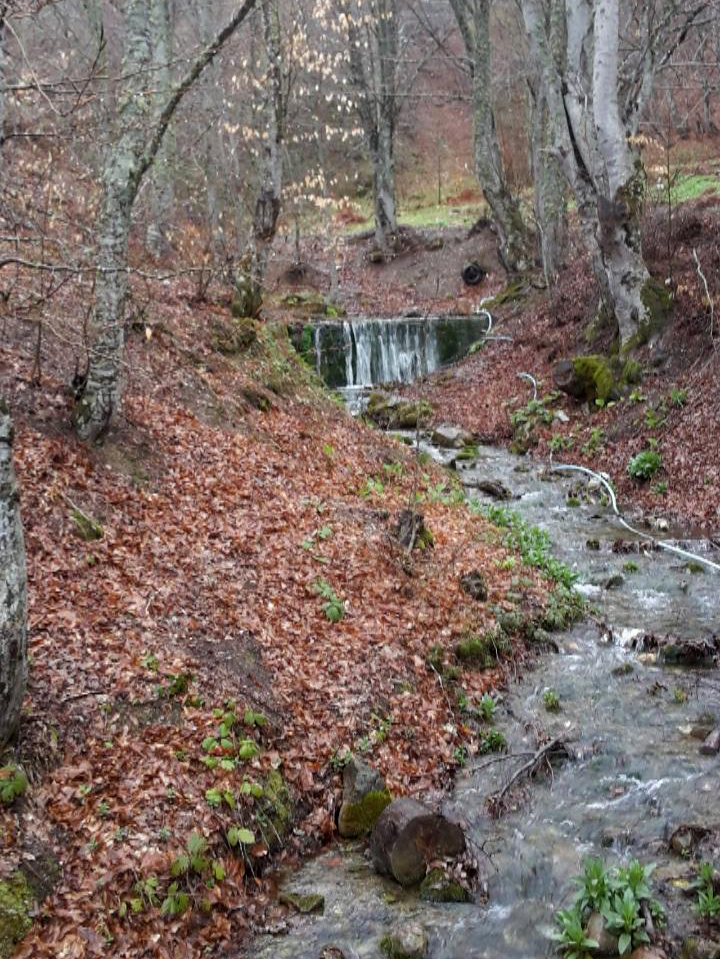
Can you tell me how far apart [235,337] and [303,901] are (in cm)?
1024

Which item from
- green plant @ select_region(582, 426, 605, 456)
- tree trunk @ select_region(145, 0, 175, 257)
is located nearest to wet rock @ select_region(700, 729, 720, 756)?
green plant @ select_region(582, 426, 605, 456)

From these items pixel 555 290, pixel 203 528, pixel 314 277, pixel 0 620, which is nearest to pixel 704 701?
pixel 203 528

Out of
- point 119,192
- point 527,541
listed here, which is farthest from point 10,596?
point 527,541

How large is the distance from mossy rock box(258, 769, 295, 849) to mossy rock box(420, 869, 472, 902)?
100 cm

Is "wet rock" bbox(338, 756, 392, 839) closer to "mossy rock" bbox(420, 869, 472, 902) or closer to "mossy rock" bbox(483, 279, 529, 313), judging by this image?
"mossy rock" bbox(420, 869, 472, 902)

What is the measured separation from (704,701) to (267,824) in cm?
405

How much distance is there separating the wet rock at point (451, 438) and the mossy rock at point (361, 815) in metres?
11.4

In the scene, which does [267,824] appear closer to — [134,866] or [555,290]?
[134,866]

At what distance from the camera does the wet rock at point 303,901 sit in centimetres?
483

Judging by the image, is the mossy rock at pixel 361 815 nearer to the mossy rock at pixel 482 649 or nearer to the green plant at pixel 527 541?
the mossy rock at pixel 482 649

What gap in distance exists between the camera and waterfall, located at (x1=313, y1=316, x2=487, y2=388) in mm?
22016

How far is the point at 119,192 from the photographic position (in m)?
7.78

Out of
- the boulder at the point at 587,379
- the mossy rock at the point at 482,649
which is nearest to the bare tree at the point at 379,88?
the boulder at the point at 587,379

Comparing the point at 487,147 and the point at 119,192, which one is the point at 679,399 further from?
the point at 487,147
